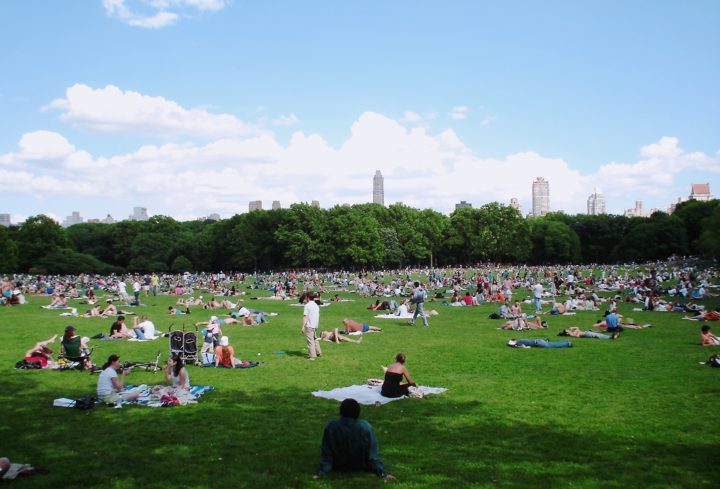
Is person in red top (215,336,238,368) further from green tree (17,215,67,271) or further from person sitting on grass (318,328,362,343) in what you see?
green tree (17,215,67,271)

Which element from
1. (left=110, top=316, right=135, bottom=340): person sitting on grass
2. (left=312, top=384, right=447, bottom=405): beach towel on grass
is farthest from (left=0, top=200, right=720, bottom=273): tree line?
(left=312, top=384, right=447, bottom=405): beach towel on grass

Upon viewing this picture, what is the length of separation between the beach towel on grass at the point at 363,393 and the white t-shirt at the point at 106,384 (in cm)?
399

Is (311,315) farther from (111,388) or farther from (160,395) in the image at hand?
(111,388)

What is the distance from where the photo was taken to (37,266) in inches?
3856

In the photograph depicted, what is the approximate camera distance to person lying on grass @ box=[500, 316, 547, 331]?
22.4 meters

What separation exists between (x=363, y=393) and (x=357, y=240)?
83.9 m

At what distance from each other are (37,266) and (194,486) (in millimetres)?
104992

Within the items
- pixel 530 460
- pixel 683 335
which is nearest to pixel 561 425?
pixel 530 460

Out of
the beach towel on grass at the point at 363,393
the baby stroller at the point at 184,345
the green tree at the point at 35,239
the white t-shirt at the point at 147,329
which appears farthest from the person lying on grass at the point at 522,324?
the green tree at the point at 35,239

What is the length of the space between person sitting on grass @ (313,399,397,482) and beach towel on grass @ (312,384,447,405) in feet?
11.5

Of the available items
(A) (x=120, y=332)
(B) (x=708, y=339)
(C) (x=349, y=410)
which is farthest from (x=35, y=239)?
(C) (x=349, y=410)

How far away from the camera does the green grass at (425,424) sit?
7500mm

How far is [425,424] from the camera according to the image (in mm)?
9820

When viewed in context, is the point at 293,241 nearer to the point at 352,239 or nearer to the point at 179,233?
the point at 352,239
